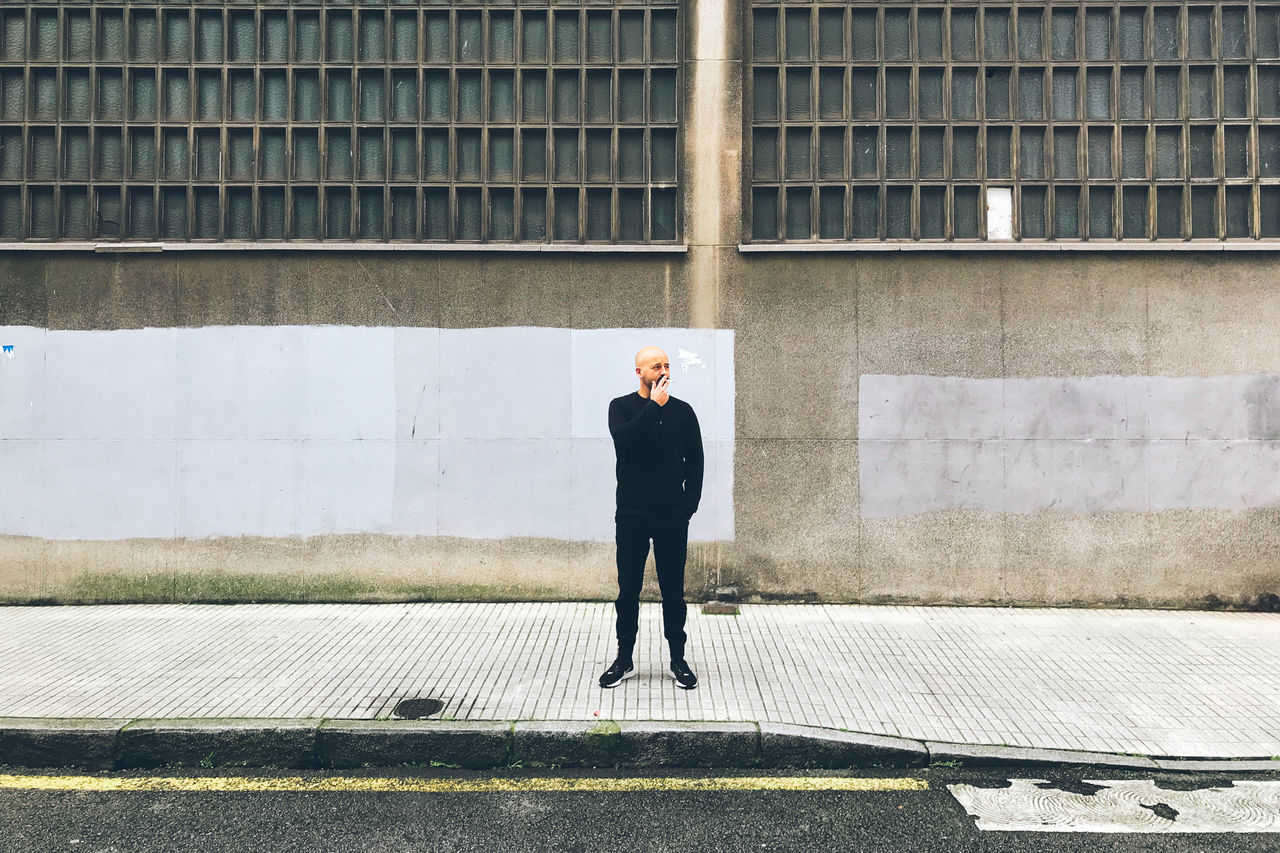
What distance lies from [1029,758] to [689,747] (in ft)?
5.64

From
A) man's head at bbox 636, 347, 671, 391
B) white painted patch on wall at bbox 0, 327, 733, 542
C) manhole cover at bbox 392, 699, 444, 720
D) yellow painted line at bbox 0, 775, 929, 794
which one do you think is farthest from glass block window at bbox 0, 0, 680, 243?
yellow painted line at bbox 0, 775, 929, 794

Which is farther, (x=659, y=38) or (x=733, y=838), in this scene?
(x=659, y=38)

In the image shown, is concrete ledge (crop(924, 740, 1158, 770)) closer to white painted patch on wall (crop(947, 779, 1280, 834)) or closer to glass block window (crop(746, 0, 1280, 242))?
white painted patch on wall (crop(947, 779, 1280, 834))

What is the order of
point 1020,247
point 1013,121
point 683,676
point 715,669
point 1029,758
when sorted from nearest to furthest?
point 1029,758
point 683,676
point 715,669
point 1020,247
point 1013,121

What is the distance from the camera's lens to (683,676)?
525 centimetres

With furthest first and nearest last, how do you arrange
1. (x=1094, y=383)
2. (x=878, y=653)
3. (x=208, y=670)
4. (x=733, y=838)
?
(x=1094, y=383) < (x=878, y=653) < (x=208, y=670) < (x=733, y=838)

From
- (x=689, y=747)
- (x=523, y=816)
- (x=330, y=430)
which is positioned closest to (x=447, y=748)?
(x=523, y=816)

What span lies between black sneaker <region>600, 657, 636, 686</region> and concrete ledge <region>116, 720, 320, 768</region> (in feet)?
5.39

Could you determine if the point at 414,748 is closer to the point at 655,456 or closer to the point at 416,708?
the point at 416,708

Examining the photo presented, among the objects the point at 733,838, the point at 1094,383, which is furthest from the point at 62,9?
the point at 1094,383

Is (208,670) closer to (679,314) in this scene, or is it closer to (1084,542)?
(679,314)

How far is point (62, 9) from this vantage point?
25.0 ft

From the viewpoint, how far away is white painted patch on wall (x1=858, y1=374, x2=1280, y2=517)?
24.3ft

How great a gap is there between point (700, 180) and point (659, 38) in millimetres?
1322
